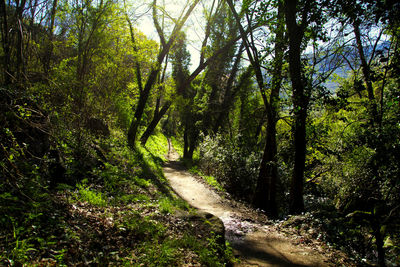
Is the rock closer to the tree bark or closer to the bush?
the bush

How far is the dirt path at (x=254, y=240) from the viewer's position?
4.91 meters

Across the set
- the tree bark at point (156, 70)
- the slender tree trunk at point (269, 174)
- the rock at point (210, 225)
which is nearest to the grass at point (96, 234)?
the rock at point (210, 225)

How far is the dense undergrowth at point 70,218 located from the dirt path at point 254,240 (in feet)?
3.15

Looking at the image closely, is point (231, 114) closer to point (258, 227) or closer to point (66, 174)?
point (258, 227)

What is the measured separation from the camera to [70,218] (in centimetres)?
403

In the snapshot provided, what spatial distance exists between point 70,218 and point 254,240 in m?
4.36

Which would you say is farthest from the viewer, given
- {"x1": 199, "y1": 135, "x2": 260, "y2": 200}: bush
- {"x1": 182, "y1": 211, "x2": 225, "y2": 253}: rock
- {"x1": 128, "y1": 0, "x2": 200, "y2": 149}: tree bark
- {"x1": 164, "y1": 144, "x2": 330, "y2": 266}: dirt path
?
{"x1": 128, "y1": 0, "x2": 200, "y2": 149}: tree bark

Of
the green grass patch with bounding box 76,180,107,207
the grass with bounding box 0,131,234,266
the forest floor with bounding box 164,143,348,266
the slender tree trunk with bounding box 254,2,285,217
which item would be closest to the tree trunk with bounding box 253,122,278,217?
the slender tree trunk with bounding box 254,2,285,217

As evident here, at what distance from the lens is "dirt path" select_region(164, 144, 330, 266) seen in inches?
193

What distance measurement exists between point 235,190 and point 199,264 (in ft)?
27.4

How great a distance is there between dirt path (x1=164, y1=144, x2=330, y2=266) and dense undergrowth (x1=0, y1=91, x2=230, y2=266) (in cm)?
96

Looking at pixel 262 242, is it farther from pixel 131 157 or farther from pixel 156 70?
pixel 156 70

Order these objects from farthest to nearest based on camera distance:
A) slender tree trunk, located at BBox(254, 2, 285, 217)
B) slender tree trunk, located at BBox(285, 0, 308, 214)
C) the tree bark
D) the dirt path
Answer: the tree bark, slender tree trunk, located at BBox(254, 2, 285, 217), slender tree trunk, located at BBox(285, 0, 308, 214), the dirt path

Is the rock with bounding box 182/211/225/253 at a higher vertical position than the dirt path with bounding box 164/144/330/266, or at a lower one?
higher
